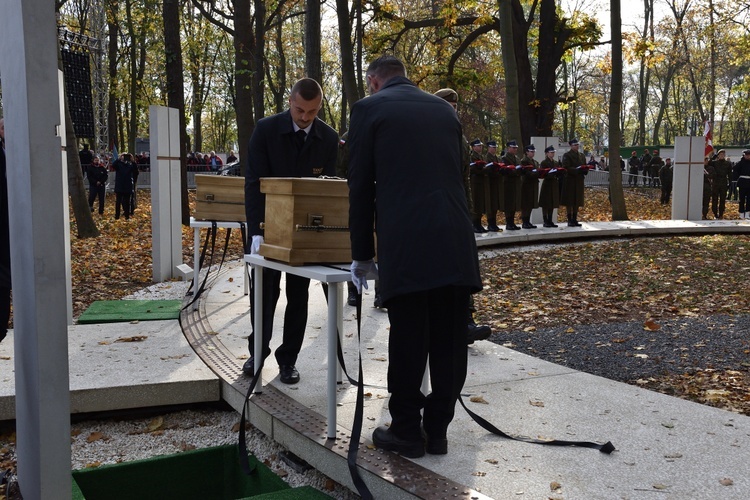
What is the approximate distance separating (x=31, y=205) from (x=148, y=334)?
184 inches

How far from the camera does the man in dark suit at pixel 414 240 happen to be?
393cm

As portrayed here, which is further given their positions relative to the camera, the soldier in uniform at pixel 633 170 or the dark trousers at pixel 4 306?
the soldier in uniform at pixel 633 170

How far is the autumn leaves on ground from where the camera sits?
818 centimetres

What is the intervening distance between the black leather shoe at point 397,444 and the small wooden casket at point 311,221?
1049 millimetres

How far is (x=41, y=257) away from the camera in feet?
9.36

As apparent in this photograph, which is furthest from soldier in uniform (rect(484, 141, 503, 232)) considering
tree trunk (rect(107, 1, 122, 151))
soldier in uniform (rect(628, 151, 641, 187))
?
soldier in uniform (rect(628, 151, 641, 187))

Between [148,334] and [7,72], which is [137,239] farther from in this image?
[7,72]

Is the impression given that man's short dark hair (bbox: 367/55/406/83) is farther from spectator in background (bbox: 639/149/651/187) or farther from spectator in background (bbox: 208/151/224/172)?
spectator in background (bbox: 208/151/224/172)

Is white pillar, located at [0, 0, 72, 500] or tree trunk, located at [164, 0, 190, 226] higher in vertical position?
tree trunk, located at [164, 0, 190, 226]

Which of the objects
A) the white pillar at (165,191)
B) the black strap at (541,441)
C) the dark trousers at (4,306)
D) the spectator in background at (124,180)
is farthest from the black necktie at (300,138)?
the spectator in background at (124,180)

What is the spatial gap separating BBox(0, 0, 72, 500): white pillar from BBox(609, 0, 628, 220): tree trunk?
70.8 ft

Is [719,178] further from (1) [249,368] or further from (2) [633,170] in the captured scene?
(1) [249,368]

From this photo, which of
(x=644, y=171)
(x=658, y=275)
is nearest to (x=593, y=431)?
(x=658, y=275)

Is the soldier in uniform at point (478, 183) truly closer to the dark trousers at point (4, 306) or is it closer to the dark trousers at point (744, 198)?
the dark trousers at point (744, 198)
